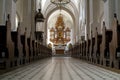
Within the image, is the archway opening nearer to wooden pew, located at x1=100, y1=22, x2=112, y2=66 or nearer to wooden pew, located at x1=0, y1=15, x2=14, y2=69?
wooden pew, located at x1=100, y1=22, x2=112, y2=66

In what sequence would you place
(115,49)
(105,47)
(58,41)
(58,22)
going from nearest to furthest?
(115,49)
(105,47)
(58,22)
(58,41)

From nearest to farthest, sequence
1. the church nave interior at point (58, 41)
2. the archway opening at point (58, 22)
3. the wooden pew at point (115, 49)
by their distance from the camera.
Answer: the church nave interior at point (58, 41) < the wooden pew at point (115, 49) < the archway opening at point (58, 22)

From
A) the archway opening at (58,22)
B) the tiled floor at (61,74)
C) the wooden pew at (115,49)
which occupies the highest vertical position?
the archway opening at (58,22)

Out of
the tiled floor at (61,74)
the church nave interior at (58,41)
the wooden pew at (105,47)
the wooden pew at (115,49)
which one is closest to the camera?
the tiled floor at (61,74)

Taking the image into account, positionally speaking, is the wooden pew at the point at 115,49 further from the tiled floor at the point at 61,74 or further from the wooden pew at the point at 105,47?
the wooden pew at the point at 105,47

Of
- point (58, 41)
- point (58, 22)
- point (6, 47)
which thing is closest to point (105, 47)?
point (6, 47)

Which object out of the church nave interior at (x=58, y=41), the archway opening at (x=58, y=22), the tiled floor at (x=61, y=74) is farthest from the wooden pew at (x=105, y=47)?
the archway opening at (x=58, y=22)

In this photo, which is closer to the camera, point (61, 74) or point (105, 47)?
point (61, 74)

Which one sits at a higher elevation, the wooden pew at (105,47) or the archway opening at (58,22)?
the archway opening at (58,22)

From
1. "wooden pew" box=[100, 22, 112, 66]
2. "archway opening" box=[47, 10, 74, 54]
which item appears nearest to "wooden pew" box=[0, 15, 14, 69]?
"wooden pew" box=[100, 22, 112, 66]

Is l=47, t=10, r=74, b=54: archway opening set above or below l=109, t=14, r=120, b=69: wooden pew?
above

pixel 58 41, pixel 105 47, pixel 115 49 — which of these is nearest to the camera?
pixel 115 49

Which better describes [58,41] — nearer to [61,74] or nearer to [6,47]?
[6,47]

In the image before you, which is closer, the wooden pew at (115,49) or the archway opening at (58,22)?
the wooden pew at (115,49)
